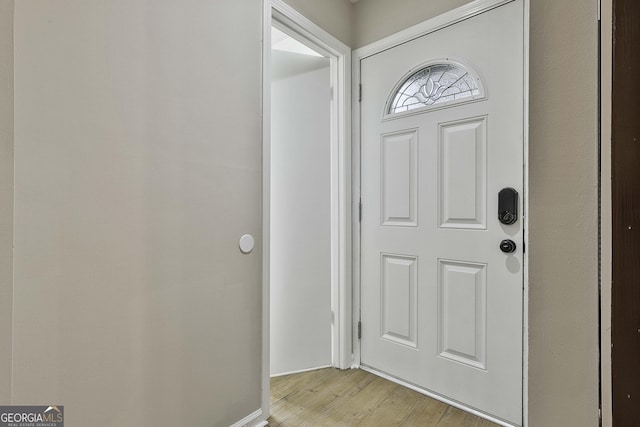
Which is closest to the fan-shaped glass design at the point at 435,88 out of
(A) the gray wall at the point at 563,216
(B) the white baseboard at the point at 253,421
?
(A) the gray wall at the point at 563,216

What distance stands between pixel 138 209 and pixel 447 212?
4.81 ft

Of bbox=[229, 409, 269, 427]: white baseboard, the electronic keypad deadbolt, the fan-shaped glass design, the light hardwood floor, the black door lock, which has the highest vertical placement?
the fan-shaped glass design

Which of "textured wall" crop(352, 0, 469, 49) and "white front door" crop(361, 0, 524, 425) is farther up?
"textured wall" crop(352, 0, 469, 49)

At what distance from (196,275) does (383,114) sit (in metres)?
1.42

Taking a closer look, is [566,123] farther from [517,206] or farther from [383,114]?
[383,114]

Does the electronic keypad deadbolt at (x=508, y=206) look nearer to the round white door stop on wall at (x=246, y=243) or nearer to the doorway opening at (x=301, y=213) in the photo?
the doorway opening at (x=301, y=213)

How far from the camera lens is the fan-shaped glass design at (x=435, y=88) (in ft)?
5.33

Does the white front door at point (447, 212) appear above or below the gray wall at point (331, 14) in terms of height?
below

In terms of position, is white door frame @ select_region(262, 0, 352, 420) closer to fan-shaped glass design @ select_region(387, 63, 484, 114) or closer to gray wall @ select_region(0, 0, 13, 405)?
fan-shaped glass design @ select_region(387, 63, 484, 114)

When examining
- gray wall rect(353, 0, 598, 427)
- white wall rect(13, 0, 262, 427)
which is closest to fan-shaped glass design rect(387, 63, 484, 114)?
white wall rect(13, 0, 262, 427)

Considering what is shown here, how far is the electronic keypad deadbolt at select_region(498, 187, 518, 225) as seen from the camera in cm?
147

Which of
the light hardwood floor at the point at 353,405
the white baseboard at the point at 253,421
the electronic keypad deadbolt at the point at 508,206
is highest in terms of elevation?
the electronic keypad deadbolt at the point at 508,206

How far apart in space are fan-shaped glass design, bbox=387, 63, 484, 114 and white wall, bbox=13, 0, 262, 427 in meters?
0.88

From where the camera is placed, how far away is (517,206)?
1.47 m
